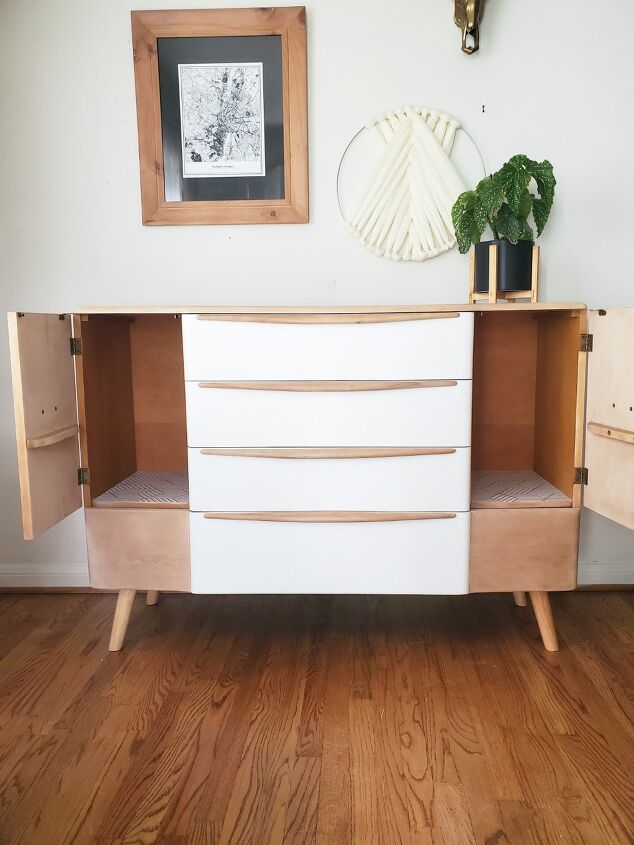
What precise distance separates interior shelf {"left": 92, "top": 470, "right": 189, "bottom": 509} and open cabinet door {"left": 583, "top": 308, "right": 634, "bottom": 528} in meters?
0.97

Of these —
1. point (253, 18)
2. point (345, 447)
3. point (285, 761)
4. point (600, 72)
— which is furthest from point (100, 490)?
point (600, 72)

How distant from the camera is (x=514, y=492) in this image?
1.78 meters

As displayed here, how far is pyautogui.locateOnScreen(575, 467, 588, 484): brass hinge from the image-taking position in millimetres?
1707

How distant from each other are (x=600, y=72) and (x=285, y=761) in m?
1.94

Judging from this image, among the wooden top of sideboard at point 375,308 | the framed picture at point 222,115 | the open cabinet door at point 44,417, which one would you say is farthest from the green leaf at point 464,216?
the open cabinet door at point 44,417

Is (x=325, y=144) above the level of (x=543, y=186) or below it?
above

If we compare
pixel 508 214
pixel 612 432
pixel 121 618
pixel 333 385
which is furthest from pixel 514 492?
pixel 121 618

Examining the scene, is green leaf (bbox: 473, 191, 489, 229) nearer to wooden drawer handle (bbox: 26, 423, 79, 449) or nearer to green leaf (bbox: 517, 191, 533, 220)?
green leaf (bbox: 517, 191, 533, 220)

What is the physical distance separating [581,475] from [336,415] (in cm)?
60

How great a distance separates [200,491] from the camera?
1696 mm

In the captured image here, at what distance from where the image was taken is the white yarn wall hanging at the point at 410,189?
80.0 inches

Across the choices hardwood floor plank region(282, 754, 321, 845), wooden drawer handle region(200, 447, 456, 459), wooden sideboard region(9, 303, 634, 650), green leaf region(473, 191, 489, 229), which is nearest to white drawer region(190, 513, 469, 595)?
wooden sideboard region(9, 303, 634, 650)

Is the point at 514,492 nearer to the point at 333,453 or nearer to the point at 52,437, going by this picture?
the point at 333,453

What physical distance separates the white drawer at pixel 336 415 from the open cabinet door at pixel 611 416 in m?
0.29
